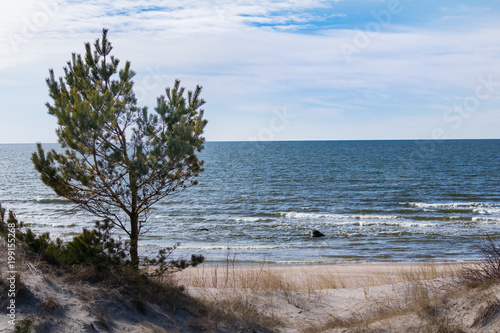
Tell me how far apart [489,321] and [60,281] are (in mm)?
6770

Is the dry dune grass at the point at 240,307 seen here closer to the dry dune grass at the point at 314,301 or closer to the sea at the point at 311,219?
the dry dune grass at the point at 314,301

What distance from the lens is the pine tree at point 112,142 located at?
7.73 metres

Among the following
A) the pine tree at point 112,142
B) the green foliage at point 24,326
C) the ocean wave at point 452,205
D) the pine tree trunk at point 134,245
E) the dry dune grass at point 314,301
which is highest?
the pine tree at point 112,142

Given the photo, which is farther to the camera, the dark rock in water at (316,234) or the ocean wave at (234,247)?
the dark rock in water at (316,234)

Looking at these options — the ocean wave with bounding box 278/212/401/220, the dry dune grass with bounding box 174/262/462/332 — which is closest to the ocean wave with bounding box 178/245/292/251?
the ocean wave with bounding box 278/212/401/220

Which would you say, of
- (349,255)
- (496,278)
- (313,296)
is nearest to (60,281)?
(313,296)

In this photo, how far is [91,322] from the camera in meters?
6.54

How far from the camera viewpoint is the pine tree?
25.4 feet

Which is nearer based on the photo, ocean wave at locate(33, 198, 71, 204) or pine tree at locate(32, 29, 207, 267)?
pine tree at locate(32, 29, 207, 267)

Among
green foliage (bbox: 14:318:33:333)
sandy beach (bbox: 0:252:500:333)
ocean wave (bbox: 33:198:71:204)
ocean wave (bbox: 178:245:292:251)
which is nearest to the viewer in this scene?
green foliage (bbox: 14:318:33:333)

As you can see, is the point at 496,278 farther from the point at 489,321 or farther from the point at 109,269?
the point at 109,269

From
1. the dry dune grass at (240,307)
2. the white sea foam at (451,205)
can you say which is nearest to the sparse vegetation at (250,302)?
the dry dune grass at (240,307)

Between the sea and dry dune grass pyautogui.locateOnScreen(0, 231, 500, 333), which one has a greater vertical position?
dry dune grass pyautogui.locateOnScreen(0, 231, 500, 333)

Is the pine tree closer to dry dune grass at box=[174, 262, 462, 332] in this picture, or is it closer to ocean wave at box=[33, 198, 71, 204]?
dry dune grass at box=[174, 262, 462, 332]
